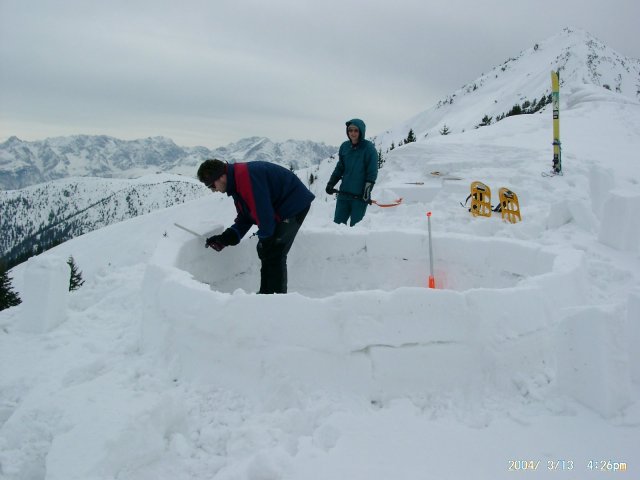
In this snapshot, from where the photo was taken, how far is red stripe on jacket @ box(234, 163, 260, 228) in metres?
3.86

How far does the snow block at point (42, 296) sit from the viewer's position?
4129 mm

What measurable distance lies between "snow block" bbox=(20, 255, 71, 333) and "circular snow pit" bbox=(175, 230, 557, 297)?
44.2 inches

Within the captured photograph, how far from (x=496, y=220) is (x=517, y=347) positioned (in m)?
3.85

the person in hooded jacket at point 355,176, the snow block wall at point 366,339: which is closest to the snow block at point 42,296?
the snow block wall at point 366,339

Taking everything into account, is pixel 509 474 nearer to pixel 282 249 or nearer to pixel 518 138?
pixel 282 249

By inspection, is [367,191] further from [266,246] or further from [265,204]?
[265,204]

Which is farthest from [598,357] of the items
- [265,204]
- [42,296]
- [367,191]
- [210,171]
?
[42,296]

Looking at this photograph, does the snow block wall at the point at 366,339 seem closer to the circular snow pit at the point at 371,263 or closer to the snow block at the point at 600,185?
the circular snow pit at the point at 371,263

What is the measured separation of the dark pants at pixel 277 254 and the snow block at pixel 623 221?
360 cm

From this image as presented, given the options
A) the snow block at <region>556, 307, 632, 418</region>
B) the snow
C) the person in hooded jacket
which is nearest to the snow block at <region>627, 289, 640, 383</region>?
the snow

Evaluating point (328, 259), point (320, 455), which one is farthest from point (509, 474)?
point (328, 259)

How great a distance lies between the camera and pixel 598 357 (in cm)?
248

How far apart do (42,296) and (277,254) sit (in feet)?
6.78

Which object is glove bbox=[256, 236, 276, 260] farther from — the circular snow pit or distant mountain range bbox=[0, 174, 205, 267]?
distant mountain range bbox=[0, 174, 205, 267]
